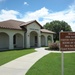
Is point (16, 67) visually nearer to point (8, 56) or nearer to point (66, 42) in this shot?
point (66, 42)

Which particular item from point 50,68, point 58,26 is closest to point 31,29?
point 50,68

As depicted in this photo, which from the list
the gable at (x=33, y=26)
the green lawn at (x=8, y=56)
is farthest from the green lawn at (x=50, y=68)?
the gable at (x=33, y=26)

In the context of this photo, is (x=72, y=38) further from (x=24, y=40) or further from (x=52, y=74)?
(x=24, y=40)

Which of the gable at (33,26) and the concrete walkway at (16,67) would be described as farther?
the gable at (33,26)

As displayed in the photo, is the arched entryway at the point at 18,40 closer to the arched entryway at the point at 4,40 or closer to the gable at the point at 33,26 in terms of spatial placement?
the arched entryway at the point at 4,40

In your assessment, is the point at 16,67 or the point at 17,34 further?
the point at 17,34

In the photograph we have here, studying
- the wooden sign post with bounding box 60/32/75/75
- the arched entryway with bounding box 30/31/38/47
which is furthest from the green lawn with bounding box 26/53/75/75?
the arched entryway with bounding box 30/31/38/47

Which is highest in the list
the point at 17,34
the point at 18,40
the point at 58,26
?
the point at 58,26

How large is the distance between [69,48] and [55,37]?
60452mm

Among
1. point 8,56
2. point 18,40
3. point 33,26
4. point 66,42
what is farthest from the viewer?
point 33,26

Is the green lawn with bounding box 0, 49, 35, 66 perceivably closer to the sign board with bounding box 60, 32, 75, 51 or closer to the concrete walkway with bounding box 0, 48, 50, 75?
the concrete walkway with bounding box 0, 48, 50, 75

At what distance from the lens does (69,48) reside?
677 centimetres

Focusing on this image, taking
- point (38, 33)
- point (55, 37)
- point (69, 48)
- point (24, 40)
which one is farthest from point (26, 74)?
point (55, 37)

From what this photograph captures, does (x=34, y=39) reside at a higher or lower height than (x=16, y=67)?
higher
